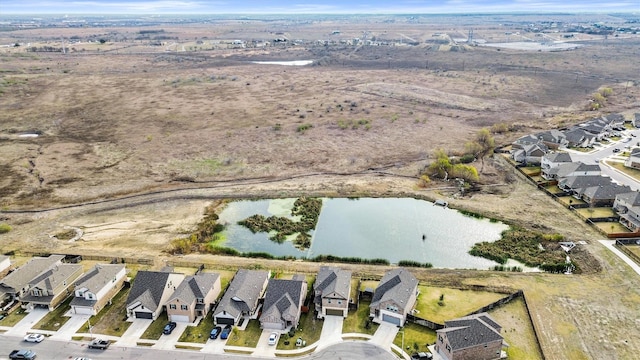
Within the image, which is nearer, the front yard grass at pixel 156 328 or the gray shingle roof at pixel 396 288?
the front yard grass at pixel 156 328

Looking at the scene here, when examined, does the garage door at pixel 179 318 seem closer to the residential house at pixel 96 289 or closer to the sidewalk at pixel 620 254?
the residential house at pixel 96 289

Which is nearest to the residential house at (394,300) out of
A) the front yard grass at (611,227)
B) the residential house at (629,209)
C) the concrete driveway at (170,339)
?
the concrete driveway at (170,339)

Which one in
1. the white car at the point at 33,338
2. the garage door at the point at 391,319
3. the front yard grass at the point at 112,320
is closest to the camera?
the white car at the point at 33,338

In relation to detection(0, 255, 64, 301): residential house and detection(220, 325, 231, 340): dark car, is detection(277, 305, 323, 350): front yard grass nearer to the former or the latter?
detection(220, 325, 231, 340): dark car

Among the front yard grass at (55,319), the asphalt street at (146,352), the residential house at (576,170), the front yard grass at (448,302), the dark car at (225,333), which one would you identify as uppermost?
the residential house at (576,170)

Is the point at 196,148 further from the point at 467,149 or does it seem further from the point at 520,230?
the point at 520,230

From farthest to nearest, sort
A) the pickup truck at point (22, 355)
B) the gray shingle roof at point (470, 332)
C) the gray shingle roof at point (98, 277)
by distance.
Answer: the gray shingle roof at point (98, 277) → the pickup truck at point (22, 355) → the gray shingle roof at point (470, 332)
